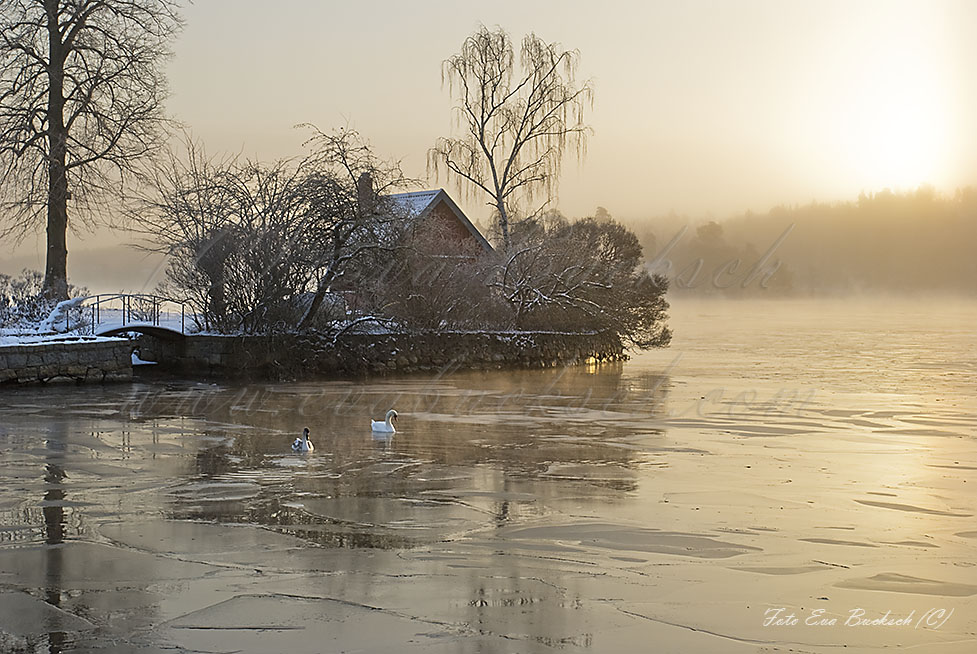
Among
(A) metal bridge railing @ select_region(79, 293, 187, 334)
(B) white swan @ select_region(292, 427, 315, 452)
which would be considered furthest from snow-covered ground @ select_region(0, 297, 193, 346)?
(B) white swan @ select_region(292, 427, 315, 452)

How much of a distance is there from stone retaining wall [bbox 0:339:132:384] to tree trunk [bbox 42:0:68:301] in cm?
900

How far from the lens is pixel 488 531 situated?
8516mm

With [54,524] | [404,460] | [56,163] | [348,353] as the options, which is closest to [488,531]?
[54,524]

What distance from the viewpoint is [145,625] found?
5965mm

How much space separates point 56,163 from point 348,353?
11.8 meters

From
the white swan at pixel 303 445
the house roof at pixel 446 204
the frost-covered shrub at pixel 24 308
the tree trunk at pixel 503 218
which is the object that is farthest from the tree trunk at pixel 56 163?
the white swan at pixel 303 445

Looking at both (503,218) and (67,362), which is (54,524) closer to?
(67,362)

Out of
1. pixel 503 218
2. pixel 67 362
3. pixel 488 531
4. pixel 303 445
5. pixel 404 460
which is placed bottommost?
pixel 488 531

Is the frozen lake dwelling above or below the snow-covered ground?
below

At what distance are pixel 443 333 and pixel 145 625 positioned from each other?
24806mm

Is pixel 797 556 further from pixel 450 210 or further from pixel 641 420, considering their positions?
pixel 450 210

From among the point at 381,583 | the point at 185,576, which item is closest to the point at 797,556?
the point at 381,583

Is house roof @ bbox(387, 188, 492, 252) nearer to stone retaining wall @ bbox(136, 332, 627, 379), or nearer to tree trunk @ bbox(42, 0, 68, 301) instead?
stone retaining wall @ bbox(136, 332, 627, 379)

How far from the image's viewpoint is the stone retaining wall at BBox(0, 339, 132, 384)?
2192cm
